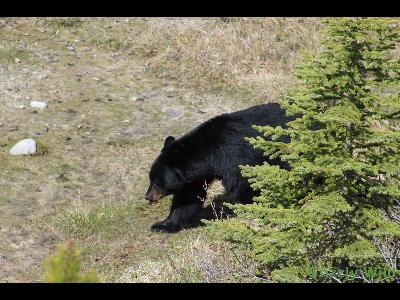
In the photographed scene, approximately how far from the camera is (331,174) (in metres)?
4.34

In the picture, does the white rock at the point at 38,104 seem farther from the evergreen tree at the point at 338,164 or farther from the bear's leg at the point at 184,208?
the evergreen tree at the point at 338,164

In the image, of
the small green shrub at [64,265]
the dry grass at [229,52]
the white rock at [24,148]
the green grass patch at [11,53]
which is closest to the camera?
the small green shrub at [64,265]

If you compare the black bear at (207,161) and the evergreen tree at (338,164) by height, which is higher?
the evergreen tree at (338,164)

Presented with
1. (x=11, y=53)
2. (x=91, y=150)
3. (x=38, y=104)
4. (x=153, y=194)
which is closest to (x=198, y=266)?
(x=153, y=194)

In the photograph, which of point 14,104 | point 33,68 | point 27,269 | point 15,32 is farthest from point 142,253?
point 15,32

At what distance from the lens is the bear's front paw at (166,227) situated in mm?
7488

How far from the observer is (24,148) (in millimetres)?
9047

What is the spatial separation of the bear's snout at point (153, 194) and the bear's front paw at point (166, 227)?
1.05 feet

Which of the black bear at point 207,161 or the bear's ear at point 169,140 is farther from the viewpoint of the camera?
the bear's ear at point 169,140

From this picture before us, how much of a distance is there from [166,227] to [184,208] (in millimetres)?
315

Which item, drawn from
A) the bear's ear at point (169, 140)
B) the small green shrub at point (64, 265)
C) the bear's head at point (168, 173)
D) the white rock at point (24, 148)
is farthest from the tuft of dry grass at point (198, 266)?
the small green shrub at point (64, 265)

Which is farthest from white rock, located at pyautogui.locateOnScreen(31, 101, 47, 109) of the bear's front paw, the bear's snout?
the bear's front paw

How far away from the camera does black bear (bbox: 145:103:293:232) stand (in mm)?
7324

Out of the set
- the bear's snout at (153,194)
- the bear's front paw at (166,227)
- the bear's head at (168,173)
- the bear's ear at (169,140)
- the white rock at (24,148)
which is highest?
the bear's ear at (169,140)
